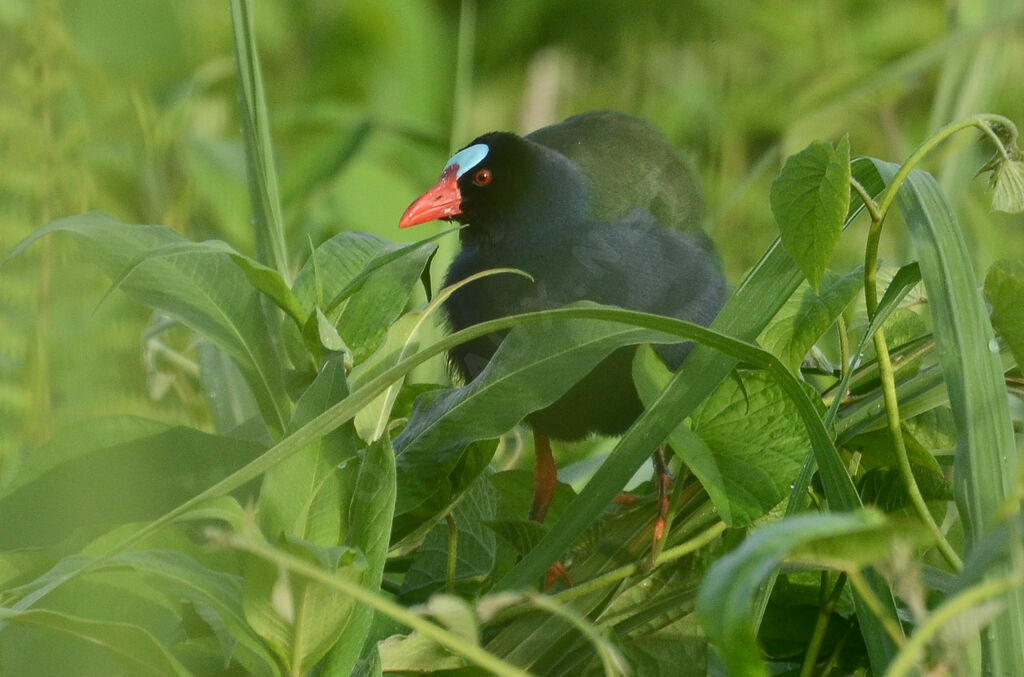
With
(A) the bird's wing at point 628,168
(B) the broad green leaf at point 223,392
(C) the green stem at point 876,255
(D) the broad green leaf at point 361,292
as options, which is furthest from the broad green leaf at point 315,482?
(A) the bird's wing at point 628,168

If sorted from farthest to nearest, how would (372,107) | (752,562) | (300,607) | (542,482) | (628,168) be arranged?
1. (372,107)
2. (628,168)
3. (542,482)
4. (300,607)
5. (752,562)

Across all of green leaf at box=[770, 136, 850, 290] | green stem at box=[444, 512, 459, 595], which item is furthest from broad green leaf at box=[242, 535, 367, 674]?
green leaf at box=[770, 136, 850, 290]

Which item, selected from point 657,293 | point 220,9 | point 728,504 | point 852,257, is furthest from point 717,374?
point 220,9

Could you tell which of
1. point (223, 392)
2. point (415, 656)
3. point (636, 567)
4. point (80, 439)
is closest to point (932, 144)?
point (636, 567)

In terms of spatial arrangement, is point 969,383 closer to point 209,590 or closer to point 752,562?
point 752,562

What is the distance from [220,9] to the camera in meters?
2.69

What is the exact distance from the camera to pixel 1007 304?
2.71 feet

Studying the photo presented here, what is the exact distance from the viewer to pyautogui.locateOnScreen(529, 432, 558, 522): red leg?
1069 millimetres

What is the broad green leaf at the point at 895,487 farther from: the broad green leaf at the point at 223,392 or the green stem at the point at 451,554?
the broad green leaf at the point at 223,392

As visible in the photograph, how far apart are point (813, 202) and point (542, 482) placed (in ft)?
1.42

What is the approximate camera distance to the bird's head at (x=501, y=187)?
56.5 inches

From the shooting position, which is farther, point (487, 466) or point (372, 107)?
point (372, 107)

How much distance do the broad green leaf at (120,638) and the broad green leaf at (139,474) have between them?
0.40 feet

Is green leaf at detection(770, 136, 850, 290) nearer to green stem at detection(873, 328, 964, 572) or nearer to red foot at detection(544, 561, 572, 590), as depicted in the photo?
green stem at detection(873, 328, 964, 572)
